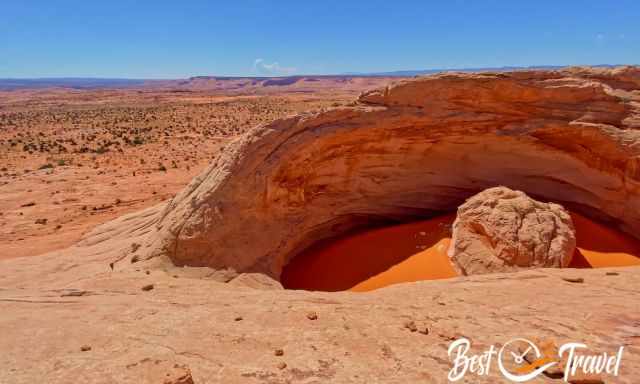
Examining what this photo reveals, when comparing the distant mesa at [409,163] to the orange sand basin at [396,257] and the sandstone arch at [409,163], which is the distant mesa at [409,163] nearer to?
the sandstone arch at [409,163]

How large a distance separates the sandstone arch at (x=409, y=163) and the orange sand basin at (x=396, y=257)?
0.39 meters

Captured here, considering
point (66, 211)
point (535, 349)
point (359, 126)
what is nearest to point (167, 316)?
Result: point (535, 349)

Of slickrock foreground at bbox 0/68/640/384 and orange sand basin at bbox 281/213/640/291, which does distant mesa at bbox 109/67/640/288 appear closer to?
slickrock foreground at bbox 0/68/640/384

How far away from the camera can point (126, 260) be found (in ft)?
23.2

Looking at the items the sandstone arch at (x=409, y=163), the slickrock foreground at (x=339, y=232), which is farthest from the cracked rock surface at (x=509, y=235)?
the sandstone arch at (x=409, y=163)

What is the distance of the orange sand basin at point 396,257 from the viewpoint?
24.8 feet

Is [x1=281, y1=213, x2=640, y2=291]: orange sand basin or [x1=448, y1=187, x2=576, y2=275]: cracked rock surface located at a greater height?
[x1=448, y1=187, x2=576, y2=275]: cracked rock surface

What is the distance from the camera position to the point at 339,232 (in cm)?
927

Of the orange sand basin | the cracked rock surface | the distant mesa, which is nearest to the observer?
the cracked rock surface

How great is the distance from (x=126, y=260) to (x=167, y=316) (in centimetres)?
312

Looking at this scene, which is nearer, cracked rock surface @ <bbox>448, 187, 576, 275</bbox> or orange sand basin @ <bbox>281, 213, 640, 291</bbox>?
cracked rock surface @ <bbox>448, 187, 576, 275</bbox>

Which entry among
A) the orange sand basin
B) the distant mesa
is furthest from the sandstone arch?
the orange sand basin

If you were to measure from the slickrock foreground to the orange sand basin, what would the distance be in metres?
0.43

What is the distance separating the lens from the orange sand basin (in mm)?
7570
